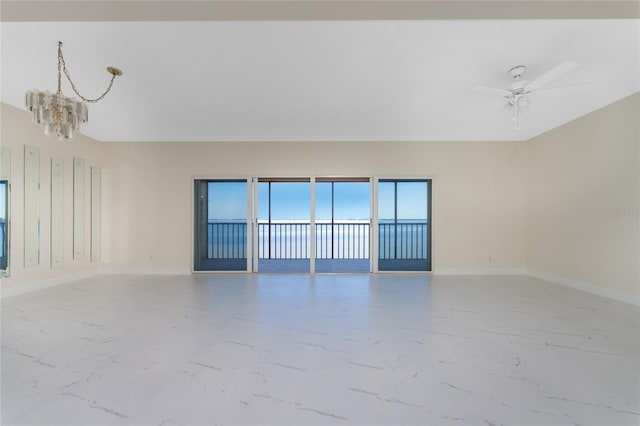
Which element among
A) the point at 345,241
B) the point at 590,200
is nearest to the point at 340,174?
the point at 345,241

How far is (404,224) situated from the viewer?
580 centimetres

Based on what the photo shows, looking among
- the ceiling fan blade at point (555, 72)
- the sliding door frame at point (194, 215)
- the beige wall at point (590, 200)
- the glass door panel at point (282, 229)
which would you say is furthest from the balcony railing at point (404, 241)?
the ceiling fan blade at point (555, 72)

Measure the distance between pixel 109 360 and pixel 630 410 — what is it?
10.7 feet

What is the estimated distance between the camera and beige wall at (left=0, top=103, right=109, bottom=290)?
3.28 meters

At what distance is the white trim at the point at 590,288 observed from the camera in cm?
304

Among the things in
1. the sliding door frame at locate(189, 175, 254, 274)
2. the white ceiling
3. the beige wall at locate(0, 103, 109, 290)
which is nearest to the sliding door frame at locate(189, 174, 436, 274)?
the sliding door frame at locate(189, 175, 254, 274)

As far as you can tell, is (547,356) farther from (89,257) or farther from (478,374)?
(89,257)

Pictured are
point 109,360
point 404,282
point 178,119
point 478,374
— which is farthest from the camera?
point 404,282

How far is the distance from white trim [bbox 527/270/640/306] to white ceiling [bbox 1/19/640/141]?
239 cm

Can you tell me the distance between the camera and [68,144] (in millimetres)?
4031

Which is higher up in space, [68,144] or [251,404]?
[68,144]

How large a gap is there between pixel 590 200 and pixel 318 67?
162 inches

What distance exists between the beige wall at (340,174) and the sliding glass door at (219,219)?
219mm

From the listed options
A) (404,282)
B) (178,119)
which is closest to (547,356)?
(404,282)
